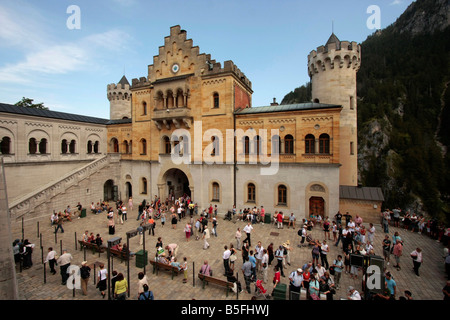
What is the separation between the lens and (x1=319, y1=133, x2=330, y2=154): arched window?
19.8m

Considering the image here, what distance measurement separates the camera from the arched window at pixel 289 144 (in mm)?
21125

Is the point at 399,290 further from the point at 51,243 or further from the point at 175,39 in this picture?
the point at 175,39

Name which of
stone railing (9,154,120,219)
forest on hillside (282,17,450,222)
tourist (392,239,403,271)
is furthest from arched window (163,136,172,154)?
forest on hillside (282,17,450,222)

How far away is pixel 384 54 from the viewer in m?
126

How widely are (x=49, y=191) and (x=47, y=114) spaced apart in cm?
1070

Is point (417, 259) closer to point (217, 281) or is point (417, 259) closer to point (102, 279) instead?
point (217, 281)

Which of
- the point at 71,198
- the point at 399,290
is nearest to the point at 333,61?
the point at 399,290

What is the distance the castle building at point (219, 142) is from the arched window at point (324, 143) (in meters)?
0.09

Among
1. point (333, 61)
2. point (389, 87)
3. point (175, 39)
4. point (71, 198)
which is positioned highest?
point (389, 87)

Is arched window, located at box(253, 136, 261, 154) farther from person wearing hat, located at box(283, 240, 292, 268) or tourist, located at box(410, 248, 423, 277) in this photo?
tourist, located at box(410, 248, 423, 277)

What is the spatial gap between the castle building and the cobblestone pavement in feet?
11.9

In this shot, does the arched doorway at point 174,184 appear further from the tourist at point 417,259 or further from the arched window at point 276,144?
the tourist at point 417,259
